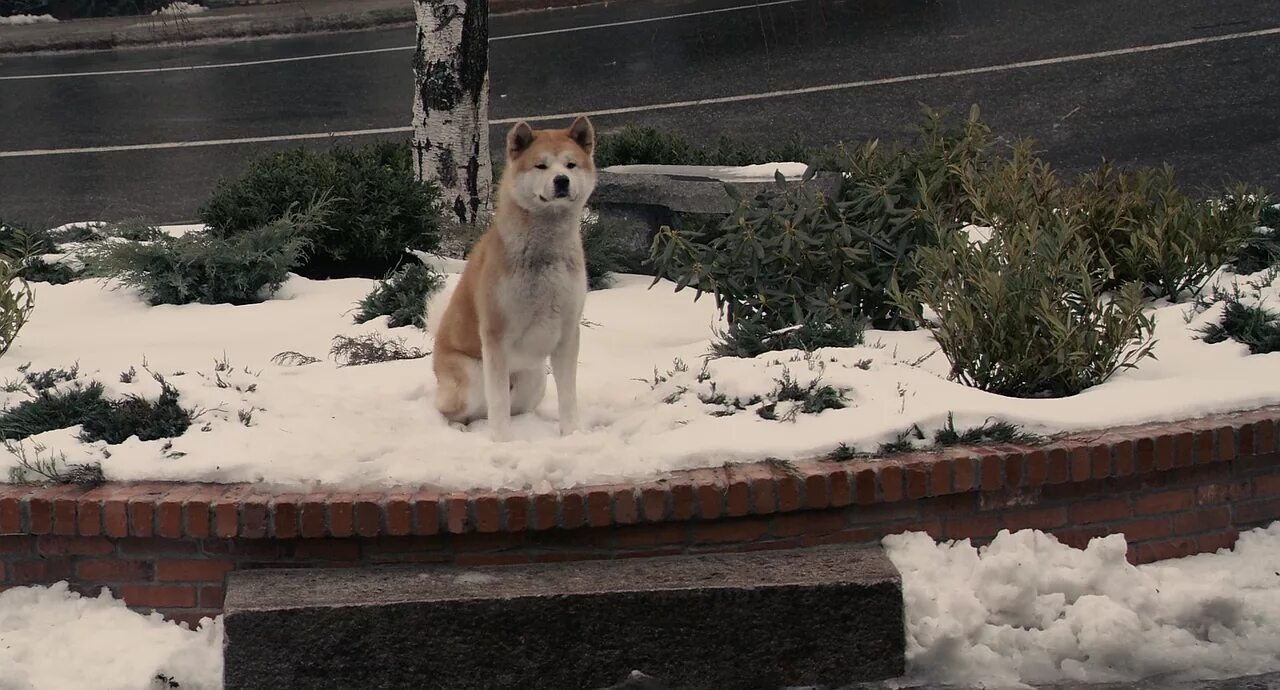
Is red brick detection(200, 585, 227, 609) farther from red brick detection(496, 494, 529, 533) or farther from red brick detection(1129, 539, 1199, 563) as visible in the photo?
red brick detection(1129, 539, 1199, 563)

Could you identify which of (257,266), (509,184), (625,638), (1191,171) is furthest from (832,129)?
(625,638)

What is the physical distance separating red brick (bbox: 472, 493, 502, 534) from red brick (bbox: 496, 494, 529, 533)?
0.03m

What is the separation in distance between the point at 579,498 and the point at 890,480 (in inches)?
41.7

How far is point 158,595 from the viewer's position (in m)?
4.83

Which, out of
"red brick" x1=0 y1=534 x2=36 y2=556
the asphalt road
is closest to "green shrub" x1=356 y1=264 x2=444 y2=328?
"red brick" x1=0 y1=534 x2=36 y2=556

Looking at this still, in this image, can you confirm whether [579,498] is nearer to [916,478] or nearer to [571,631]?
[571,631]

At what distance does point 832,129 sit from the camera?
40.7ft

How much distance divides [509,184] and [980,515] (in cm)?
205

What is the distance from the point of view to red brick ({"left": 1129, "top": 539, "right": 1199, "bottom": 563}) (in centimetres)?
513

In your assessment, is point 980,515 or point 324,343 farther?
point 324,343

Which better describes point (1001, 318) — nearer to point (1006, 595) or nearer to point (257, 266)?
point (1006, 595)

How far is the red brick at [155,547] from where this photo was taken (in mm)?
4793

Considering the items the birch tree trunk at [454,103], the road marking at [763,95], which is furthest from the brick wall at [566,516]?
the road marking at [763,95]

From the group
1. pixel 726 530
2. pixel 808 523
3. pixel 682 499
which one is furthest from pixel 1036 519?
pixel 682 499
